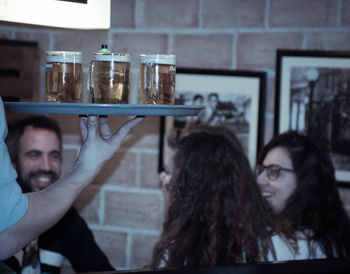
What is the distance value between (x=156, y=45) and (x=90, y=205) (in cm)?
80

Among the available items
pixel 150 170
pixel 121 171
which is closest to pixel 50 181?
pixel 121 171

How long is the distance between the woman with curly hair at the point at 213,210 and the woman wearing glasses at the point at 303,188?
18 cm

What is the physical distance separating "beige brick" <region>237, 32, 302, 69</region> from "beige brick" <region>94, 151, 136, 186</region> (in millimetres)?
643

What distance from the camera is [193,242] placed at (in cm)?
137

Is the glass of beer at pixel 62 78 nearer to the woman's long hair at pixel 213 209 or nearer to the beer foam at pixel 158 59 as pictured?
the beer foam at pixel 158 59

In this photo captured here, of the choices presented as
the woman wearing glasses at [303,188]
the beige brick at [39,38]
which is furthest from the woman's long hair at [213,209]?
the beige brick at [39,38]

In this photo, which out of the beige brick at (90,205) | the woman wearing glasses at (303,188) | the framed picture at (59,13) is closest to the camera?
the framed picture at (59,13)

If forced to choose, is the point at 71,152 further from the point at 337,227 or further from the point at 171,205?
the point at 337,227

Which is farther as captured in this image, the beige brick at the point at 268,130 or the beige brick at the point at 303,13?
the beige brick at the point at 268,130

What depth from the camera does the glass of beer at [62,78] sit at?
891mm

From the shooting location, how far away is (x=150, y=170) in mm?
2094

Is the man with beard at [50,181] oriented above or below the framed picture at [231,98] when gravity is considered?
below

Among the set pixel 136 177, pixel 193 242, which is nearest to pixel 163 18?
pixel 136 177

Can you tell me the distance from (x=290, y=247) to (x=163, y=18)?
1.12 m
